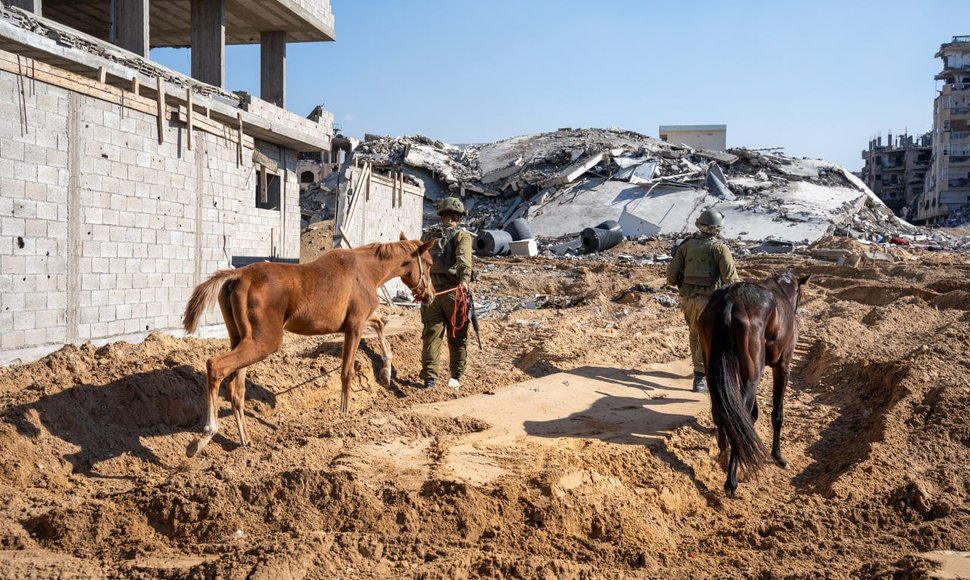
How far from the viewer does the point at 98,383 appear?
7.04 m

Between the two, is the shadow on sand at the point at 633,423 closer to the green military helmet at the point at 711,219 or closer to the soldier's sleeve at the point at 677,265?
the soldier's sleeve at the point at 677,265

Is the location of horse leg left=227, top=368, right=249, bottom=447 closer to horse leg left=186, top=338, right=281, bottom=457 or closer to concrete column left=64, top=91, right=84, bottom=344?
horse leg left=186, top=338, right=281, bottom=457

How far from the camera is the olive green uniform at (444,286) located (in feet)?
27.6

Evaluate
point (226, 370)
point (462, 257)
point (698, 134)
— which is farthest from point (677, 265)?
point (698, 134)

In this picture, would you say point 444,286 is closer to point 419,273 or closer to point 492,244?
point 419,273

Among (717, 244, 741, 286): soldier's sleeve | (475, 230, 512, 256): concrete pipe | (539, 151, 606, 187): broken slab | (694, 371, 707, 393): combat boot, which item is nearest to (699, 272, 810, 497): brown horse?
(717, 244, 741, 286): soldier's sleeve

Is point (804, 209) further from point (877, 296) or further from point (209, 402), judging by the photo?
point (209, 402)

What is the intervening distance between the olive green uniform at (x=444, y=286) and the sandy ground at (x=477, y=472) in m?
0.45

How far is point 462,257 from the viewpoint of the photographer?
841 cm

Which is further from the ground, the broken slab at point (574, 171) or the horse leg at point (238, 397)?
the broken slab at point (574, 171)

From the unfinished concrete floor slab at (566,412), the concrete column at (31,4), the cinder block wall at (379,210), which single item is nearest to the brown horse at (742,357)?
the unfinished concrete floor slab at (566,412)

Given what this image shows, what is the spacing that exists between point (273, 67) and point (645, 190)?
Result: 18.8 metres

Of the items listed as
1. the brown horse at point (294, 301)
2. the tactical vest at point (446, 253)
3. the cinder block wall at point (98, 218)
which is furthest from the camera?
the tactical vest at point (446, 253)

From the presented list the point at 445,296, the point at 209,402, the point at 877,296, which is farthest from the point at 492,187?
the point at 209,402
